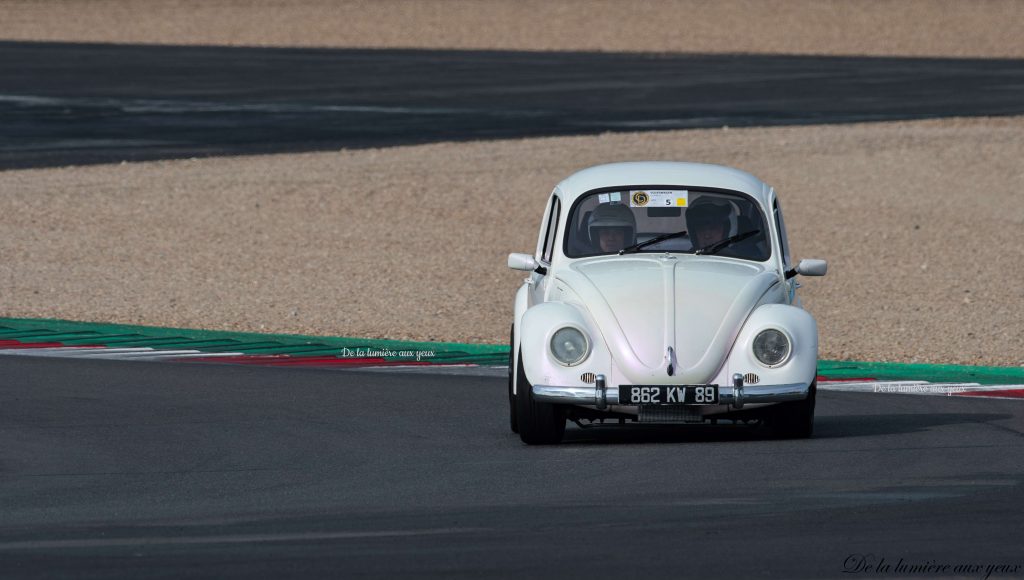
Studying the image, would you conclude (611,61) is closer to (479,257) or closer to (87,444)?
(479,257)

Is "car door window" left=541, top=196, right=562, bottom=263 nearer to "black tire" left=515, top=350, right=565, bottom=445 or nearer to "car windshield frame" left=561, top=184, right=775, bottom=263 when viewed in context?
"car windshield frame" left=561, top=184, right=775, bottom=263

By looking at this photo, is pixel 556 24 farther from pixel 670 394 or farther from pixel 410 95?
pixel 670 394

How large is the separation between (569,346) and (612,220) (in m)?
1.34

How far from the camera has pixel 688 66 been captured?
42.1 meters

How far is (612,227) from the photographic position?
10.9m

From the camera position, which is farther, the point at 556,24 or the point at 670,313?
the point at 556,24

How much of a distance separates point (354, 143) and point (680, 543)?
66.4 ft

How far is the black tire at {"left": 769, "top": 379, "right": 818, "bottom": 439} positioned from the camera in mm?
9961

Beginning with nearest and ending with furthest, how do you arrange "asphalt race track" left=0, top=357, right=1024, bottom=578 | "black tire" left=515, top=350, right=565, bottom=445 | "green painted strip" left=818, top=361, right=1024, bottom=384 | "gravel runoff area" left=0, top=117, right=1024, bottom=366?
"asphalt race track" left=0, top=357, right=1024, bottom=578 → "black tire" left=515, top=350, right=565, bottom=445 → "green painted strip" left=818, top=361, right=1024, bottom=384 → "gravel runoff area" left=0, top=117, right=1024, bottom=366

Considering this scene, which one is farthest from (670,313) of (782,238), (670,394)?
(782,238)

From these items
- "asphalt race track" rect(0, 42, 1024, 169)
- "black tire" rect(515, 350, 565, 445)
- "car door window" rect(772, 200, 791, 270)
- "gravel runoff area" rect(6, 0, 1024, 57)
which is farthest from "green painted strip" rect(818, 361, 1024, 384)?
"gravel runoff area" rect(6, 0, 1024, 57)

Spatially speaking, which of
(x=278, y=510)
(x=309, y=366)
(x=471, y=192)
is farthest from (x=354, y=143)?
(x=278, y=510)

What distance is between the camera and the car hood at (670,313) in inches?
381

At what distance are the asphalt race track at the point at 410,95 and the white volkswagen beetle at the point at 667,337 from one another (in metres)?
16.0
